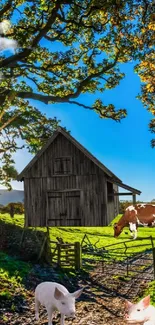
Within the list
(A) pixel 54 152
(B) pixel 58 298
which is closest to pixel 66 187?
(A) pixel 54 152

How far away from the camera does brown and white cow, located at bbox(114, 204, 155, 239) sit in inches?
316

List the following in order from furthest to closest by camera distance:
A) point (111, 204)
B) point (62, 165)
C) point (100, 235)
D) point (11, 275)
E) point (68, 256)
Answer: point (100, 235)
point (111, 204)
point (68, 256)
point (62, 165)
point (11, 275)

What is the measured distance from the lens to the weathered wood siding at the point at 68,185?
20.0m

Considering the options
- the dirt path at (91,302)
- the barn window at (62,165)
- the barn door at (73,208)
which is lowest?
the dirt path at (91,302)

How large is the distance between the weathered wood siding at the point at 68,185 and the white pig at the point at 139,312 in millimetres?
14149

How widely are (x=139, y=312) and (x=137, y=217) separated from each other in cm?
370

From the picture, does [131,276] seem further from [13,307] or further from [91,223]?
[13,307]

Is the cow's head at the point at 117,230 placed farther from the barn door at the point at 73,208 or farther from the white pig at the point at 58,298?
the barn door at the point at 73,208

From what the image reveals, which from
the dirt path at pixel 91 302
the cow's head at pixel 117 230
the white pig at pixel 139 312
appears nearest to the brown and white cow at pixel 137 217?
the cow's head at pixel 117 230

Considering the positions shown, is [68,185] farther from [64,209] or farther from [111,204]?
[111,204]

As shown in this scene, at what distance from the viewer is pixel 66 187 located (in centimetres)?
2000

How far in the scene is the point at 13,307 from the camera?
493 inches

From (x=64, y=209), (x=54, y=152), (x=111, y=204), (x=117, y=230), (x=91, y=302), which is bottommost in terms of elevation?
(x=91, y=302)

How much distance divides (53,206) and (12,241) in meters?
5.22
